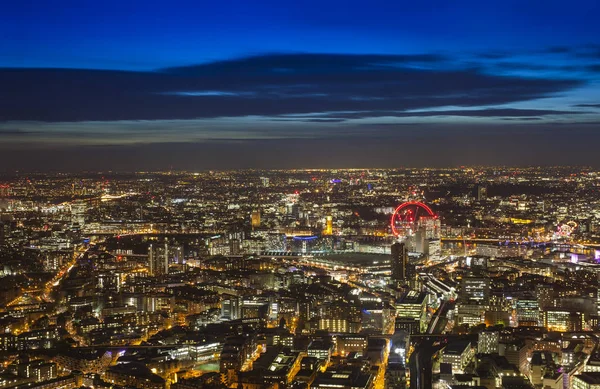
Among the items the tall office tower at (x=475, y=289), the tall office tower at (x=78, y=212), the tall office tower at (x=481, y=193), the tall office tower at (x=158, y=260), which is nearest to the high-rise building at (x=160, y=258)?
the tall office tower at (x=158, y=260)

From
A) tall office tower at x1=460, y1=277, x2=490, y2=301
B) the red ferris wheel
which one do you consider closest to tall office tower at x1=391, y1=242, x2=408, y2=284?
tall office tower at x1=460, y1=277, x2=490, y2=301

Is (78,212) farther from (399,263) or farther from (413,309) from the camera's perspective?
(413,309)

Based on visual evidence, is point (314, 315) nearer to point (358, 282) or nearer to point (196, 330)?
point (196, 330)

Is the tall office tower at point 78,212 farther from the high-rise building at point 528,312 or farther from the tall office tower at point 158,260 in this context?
the high-rise building at point 528,312

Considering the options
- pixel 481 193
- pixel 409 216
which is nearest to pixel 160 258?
pixel 409 216

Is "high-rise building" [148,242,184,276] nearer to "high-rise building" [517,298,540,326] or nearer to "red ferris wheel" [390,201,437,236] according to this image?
"red ferris wheel" [390,201,437,236]

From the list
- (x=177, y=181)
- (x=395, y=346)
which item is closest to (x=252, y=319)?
(x=395, y=346)
